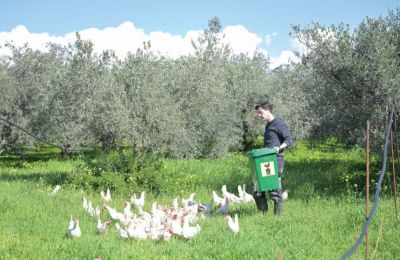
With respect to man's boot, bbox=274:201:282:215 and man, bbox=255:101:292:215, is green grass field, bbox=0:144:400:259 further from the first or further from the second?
man, bbox=255:101:292:215

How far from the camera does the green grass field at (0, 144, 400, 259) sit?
5873 mm

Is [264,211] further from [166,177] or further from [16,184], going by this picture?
[16,184]

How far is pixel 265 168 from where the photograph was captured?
7633 millimetres

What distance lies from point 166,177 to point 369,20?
6373mm

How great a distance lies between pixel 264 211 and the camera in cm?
844

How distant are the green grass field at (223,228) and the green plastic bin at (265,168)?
0.60 metres

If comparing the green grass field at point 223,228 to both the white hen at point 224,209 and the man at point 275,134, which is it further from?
Answer: the man at point 275,134

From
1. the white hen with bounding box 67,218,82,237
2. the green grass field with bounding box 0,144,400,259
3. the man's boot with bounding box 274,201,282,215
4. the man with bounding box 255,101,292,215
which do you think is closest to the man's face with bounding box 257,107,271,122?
the man with bounding box 255,101,292,215

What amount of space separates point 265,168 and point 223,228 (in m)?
1.23

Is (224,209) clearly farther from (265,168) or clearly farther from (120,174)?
(120,174)

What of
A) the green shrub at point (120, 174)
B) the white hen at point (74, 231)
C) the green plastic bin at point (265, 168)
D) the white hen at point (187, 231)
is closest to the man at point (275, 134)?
the green plastic bin at point (265, 168)

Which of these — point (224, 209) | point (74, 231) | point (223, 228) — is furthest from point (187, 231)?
point (224, 209)

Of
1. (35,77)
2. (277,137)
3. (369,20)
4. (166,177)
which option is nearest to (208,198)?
(166,177)

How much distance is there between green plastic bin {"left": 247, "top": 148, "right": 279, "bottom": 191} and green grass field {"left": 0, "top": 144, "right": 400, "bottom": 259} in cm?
60
